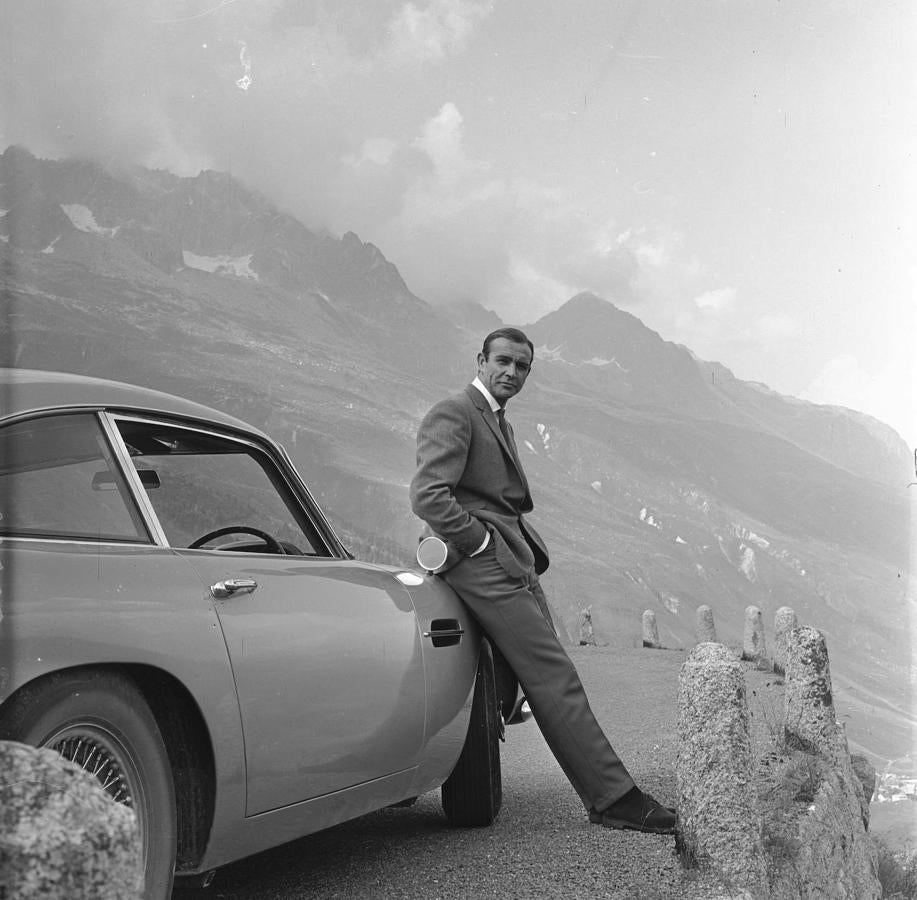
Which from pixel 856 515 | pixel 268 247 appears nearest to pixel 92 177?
pixel 268 247

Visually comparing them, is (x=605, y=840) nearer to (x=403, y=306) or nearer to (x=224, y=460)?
(x=224, y=460)

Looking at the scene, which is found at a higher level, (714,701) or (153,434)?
(153,434)

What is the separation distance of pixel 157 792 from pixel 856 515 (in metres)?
179

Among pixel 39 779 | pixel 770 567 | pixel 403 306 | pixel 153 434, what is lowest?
pixel 770 567

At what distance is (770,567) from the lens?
14275 centimetres

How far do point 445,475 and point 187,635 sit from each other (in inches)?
75.0

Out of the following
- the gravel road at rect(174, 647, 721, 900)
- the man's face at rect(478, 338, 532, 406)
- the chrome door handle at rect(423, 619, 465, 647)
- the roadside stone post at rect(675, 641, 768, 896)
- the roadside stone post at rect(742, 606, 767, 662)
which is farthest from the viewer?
the roadside stone post at rect(742, 606, 767, 662)

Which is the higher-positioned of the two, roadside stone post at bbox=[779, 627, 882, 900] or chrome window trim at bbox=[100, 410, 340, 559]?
chrome window trim at bbox=[100, 410, 340, 559]

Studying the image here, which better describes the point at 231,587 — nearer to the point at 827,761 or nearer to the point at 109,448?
the point at 109,448

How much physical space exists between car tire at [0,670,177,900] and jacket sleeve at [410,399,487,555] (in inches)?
74.3

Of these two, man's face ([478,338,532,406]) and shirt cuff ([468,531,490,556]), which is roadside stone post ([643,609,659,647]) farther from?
shirt cuff ([468,531,490,556])

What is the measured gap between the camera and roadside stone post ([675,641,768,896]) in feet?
12.6

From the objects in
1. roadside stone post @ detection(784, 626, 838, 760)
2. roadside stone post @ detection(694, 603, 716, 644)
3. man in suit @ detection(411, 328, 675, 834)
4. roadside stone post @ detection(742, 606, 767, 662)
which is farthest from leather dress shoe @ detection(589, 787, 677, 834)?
roadside stone post @ detection(694, 603, 716, 644)

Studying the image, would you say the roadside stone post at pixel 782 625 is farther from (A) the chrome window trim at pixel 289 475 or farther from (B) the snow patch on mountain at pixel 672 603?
(B) the snow patch on mountain at pixel 672 603
